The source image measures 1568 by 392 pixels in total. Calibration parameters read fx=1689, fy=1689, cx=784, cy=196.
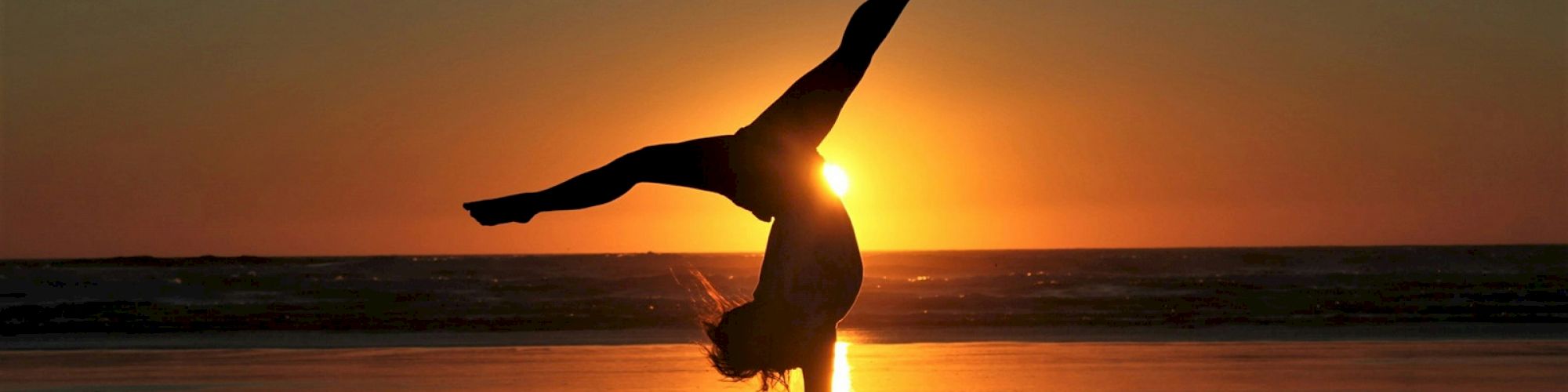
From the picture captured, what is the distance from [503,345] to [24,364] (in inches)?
167

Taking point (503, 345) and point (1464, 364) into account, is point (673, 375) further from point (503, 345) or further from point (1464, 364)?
point (1464, 364)

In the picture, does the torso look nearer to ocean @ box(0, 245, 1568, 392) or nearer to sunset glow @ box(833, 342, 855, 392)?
ocean @ box(0, 245, 1568, 392)

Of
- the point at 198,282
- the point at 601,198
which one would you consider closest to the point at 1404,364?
the point at 601,198

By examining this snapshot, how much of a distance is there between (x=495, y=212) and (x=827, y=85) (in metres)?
0.77

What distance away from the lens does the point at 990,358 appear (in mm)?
13664

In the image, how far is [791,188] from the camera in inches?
134

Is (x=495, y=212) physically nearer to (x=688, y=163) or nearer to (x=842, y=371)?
(x=688, y=163)

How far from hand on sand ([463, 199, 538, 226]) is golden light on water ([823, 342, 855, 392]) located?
5.68m

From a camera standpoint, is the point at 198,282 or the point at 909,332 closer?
the point at 909,332

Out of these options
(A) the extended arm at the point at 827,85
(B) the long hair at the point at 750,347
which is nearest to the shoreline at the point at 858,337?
(B) the long hair at the point at 750,347

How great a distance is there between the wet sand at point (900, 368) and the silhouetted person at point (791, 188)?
584cm

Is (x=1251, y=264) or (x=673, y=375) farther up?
(x=1251, y=264)

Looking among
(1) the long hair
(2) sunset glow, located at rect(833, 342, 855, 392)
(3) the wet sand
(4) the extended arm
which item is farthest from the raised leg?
(3) the wet sand

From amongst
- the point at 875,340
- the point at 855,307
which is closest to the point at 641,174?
the point at 875,340
